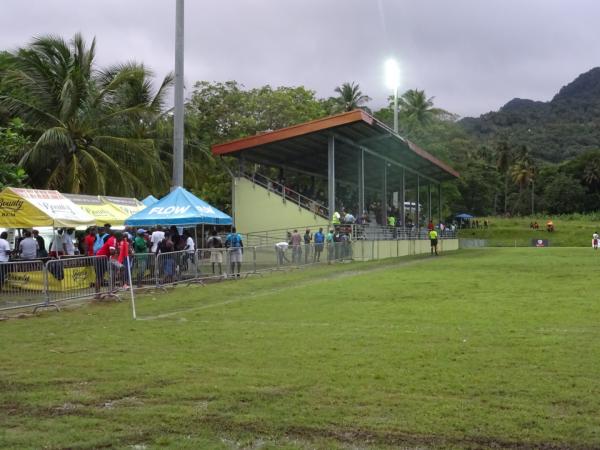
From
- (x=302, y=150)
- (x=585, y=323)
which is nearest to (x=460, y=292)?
(x=585, y=323)

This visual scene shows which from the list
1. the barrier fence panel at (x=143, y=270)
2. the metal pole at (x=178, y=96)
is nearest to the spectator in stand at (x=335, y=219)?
the metal pole at (x=178, y=96)

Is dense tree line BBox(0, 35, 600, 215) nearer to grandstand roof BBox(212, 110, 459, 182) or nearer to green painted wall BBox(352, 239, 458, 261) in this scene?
grandstand roof BBox(212, 110, 459, 182)

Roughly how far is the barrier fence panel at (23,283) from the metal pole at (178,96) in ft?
28.8

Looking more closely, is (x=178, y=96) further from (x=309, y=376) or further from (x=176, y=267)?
(x=309, y=376)

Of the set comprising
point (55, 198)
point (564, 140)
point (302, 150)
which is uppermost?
point (564, 140)

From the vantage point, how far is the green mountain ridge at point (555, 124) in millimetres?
126312

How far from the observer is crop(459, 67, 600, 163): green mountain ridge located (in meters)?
126

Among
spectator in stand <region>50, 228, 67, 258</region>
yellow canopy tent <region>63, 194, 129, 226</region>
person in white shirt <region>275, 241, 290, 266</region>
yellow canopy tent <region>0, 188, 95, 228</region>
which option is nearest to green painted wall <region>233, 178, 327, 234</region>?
person in white shirt <region>275, 241, 290, 266</region>

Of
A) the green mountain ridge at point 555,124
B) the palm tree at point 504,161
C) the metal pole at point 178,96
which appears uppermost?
the green mountain ridge at point 555,124

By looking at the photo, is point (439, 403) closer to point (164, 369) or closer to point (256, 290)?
point (164, 369)

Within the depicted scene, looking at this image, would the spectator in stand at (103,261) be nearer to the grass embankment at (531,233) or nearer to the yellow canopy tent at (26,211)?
the yellow canopy tent at (26,211)

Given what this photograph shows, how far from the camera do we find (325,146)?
3734 cm

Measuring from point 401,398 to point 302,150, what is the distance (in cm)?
3302

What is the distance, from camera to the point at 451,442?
4691 mm
